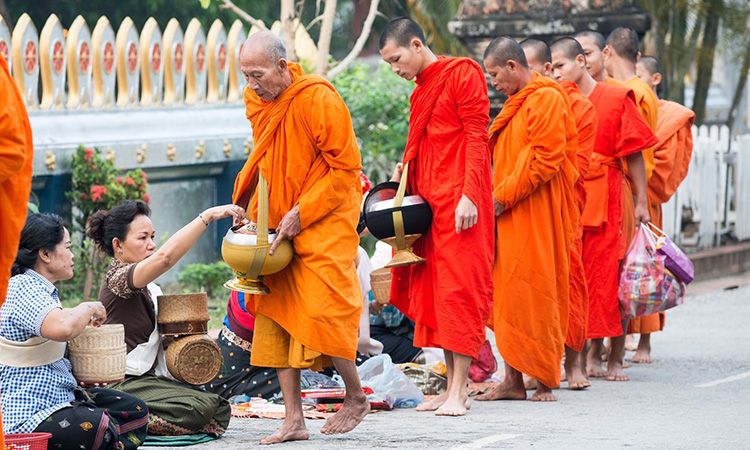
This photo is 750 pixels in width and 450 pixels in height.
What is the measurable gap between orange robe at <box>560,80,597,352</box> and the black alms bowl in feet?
3.68

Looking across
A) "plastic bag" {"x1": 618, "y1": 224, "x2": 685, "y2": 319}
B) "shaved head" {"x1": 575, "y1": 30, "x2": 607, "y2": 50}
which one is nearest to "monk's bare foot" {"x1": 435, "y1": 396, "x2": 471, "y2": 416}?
"plastic bag" {"x1": 618, "y1": 224, "x2": 685, "y2": 319}

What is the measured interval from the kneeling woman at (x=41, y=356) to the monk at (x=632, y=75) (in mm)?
4719

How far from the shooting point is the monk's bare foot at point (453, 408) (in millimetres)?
7285

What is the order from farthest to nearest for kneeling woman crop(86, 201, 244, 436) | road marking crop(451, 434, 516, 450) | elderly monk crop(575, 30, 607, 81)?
elderly monk crop(575, 30, 607, 81), kneeling woman crop(86, 201, 244, 436), road marking crop(451, 434, 516, 450)

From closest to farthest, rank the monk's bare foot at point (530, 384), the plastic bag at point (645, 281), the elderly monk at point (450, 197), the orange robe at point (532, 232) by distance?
1. the elderly monk at point (450, 197)
2. the orange robe at point (532, 232)
3. the monk's bare foot at point (530, 384)
4. the plastic bag at point (645, 281)

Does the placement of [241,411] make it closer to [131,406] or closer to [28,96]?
[131,406]

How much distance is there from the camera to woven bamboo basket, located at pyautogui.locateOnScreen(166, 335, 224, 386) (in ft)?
21.5

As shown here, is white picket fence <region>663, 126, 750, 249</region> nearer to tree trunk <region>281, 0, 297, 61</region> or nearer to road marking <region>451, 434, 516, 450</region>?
tree trunk <region>281, 0, 297, 61</region>

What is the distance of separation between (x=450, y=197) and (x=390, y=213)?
0.30 meters

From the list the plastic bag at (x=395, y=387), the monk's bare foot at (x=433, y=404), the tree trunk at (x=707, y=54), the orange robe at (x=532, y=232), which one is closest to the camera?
the monk's bare foot at (x=433, y=404)

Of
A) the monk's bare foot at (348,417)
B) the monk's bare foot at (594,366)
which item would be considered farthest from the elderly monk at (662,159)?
the monk's bare foot at (348,417)

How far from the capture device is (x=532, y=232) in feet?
25.8

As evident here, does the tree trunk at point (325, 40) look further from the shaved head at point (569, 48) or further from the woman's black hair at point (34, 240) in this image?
the woman's black hair at point (34, 240)

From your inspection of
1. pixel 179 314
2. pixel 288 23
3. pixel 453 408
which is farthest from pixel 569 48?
pixel 288 23
